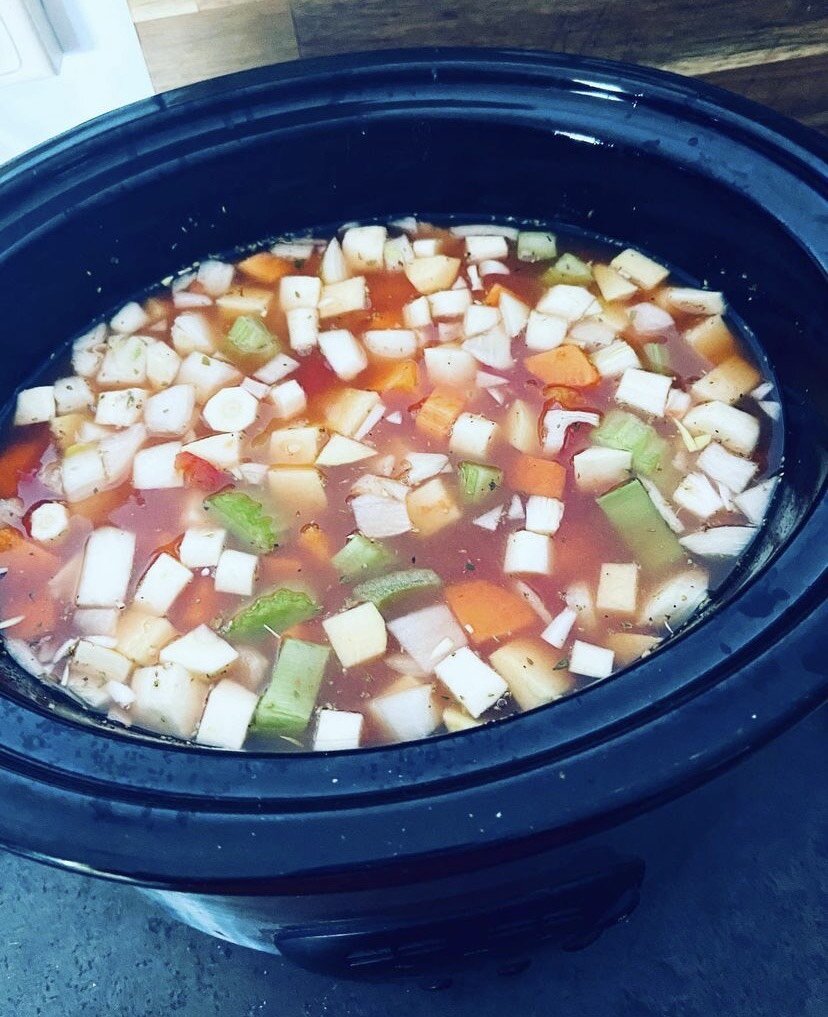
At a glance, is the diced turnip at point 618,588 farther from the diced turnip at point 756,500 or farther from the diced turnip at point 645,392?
the diced turnip at point 645,392

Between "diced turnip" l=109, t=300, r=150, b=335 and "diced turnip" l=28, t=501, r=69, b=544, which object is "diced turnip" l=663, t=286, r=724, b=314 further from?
"diced turnip" l=28, t=501, r=69, b=544

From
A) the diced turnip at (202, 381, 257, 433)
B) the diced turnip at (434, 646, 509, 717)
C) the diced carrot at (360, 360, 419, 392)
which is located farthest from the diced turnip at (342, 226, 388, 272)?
the diced turnip at (434, 646, 509, 717)

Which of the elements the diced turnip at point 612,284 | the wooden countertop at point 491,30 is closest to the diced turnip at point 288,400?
the diced turnip at point 612,284

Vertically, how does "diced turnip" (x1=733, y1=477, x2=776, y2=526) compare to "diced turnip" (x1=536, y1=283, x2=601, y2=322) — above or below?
below

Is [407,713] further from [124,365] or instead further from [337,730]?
Answer: [124,365]

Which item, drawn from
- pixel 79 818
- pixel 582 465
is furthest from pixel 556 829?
pixel 582 465

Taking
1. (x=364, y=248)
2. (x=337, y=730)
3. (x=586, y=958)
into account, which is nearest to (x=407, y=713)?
(x=337, y=730)

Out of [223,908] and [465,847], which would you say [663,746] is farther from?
[223,908]
